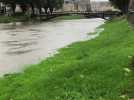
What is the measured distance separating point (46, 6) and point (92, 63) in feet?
338

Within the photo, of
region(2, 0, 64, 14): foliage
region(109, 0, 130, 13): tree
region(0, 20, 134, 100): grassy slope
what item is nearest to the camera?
region(0, 20, 134, 100): grassy slope

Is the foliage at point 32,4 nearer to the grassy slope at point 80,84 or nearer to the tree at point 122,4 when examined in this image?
the tree at point 122,4

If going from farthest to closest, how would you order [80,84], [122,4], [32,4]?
1. [32,4]
2. [122,4]
3. [80,84]

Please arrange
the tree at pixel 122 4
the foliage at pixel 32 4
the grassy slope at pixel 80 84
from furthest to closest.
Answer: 1. the foliage at pixel 32 4
2. the tree at pixel 122 4
3. the grassy slope at pixel 80 84

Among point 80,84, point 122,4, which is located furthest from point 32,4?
point 80,84

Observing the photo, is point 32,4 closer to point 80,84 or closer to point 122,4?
point 122,4

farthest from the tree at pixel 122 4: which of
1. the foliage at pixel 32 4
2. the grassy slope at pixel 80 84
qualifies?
the grassy slope at pixel 80 84

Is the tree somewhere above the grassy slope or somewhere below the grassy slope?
below

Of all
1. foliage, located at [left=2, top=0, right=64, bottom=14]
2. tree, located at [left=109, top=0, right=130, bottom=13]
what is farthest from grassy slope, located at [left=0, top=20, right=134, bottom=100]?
foliage, located at [left=2, top=0, right=64, bottom=14]

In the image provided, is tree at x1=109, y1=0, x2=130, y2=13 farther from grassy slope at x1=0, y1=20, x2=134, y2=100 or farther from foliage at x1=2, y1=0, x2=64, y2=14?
grassy slope at x1=0, y1=20, x2=134, y2=100

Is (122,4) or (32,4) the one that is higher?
(122,4)

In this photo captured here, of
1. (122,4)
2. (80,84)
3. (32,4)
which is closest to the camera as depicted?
(80,84)

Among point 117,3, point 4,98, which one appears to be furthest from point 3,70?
point 117,3

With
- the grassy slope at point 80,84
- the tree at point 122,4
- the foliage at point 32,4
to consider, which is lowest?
the foliage at point 32,4
